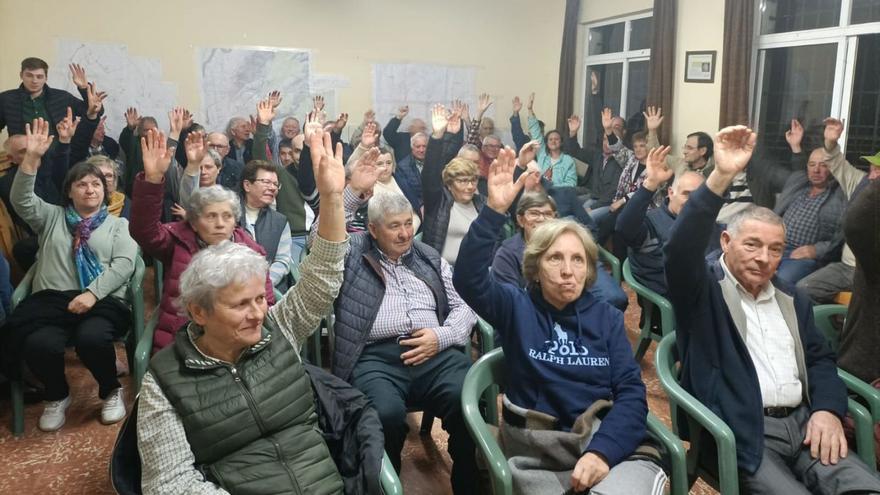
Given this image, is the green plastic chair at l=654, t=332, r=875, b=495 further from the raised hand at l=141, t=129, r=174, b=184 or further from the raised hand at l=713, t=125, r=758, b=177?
the raised hand at l=141, t=129, r=174, b=184

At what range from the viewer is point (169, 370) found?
56.7 inches

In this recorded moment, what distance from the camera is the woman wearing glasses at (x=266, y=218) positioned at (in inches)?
122

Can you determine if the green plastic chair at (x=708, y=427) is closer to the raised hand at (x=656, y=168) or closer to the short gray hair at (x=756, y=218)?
the short gray hair at (x=756, y=218)

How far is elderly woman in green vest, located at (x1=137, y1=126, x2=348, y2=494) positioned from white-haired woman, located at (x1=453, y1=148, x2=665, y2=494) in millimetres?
525

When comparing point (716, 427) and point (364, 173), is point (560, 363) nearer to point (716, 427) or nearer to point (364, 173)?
point (716, 427)

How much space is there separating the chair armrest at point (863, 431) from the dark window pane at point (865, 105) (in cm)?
308

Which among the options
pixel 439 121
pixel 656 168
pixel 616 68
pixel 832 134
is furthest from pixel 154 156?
pixel 616 68

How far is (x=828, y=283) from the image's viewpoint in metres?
3.30

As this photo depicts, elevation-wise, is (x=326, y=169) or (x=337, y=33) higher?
(x=337, y=33)

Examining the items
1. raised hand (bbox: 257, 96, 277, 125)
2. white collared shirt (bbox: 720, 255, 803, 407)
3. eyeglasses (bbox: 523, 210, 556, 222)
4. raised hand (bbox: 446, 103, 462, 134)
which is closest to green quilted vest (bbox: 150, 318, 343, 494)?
white collared shirt (bbox: 720, 255, 803, 407)

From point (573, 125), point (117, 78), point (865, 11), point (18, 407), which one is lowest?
point (18, 407)

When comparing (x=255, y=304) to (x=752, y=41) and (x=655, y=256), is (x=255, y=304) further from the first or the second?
(x=752, y=41)

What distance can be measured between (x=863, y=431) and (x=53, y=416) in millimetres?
3064

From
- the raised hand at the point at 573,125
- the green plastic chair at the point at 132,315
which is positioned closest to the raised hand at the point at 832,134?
the raised hand at the point at 573,125
